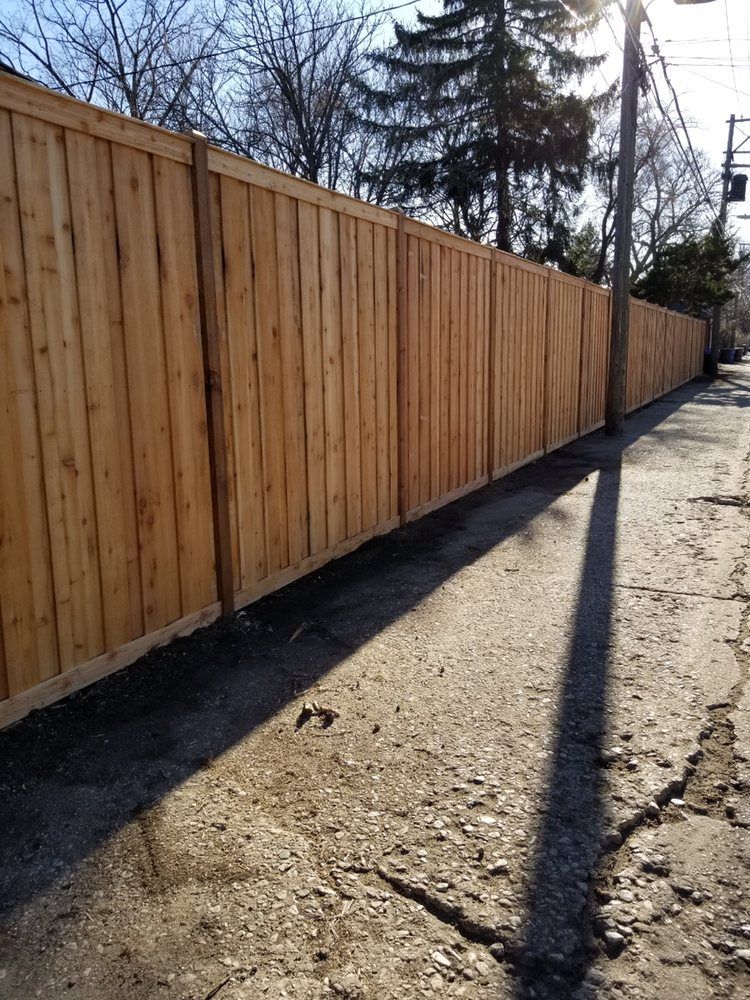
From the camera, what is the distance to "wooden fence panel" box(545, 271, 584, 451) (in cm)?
866

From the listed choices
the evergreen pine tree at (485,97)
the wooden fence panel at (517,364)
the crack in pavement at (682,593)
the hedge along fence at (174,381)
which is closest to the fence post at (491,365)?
the wooden fence panel at (517,364)

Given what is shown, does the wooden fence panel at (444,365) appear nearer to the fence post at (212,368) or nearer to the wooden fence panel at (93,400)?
the fence post at (212,368)

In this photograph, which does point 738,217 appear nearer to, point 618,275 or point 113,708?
point 618,275

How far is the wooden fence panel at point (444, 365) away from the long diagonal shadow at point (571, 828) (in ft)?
7.21

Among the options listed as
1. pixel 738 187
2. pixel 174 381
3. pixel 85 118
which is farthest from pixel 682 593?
pixel 738 187

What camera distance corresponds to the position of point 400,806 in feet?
7.08

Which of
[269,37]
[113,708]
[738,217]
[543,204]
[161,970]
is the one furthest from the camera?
[738,217]

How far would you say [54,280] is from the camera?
101 inches

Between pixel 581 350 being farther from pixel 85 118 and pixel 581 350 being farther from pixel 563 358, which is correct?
pixel 85 118

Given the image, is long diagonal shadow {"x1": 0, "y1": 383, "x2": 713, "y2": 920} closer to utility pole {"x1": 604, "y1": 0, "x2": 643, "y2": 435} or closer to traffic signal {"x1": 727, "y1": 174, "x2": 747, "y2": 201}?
utility pole {"x1": 604, "y1": 0, "x2": 643, "y2": 435}

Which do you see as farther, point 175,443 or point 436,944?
point 175,443

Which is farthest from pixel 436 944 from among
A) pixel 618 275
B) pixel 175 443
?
pixel 618 275

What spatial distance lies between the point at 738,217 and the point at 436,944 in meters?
41.1

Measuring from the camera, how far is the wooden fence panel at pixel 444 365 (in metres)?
5.27
